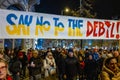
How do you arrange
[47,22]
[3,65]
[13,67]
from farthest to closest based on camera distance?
1. [13,67]
2. [47,22]
3. [3,65]

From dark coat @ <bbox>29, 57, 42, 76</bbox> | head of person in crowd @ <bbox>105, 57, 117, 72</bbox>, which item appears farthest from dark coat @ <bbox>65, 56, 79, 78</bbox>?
head of person in crowd @ <bbox>105, 57, 117, 72</bbox>

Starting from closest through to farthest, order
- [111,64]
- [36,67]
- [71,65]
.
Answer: [111,64]
[36,67]
[71,65]

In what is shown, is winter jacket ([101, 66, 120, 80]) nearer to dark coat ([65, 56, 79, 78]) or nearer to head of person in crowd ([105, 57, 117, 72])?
head of person in crowd ([105, 57, 117, 72])

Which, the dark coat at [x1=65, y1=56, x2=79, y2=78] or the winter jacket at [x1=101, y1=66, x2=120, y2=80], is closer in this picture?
the winter jacket at [x1=101, y1=66, x2=120, y2=80]

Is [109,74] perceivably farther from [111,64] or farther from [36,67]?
[36,67]

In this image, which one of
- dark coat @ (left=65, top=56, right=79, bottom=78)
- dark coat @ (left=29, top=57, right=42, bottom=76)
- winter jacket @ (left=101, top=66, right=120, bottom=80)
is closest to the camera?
winter jacket @ (left=101, top=66, right=120, bottom=80)

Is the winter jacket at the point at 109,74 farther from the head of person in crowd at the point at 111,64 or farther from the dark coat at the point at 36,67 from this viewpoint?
the dark coat at the point at 36,67

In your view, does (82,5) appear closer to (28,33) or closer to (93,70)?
(93,70)

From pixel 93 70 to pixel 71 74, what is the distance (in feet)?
8.70

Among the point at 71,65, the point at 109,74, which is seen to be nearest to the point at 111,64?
the point at 109,74

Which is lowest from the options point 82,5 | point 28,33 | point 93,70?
point 93,70

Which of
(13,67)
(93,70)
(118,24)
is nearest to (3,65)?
(118,24)

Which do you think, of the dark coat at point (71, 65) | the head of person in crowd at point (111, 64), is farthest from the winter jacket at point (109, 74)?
the dark coat at point (71, 65)

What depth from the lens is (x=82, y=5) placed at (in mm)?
33531
